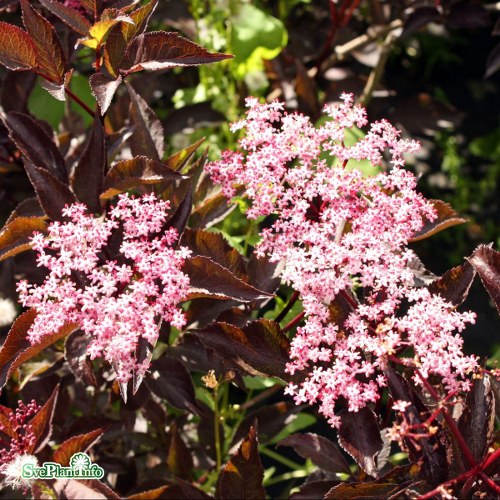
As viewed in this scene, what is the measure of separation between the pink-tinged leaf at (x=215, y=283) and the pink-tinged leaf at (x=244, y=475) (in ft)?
0.83

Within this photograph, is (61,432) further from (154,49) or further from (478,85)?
(478,85)

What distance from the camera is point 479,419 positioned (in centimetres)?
106

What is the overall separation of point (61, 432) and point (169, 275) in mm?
565

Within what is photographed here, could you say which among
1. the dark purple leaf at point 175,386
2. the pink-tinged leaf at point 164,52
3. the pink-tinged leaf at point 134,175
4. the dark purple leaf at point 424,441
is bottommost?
the dark purple leaf at point 175,386

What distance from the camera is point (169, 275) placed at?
1008 millimetres

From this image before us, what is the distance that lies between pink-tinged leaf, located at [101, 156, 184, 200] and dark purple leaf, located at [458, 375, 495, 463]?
1.79ft

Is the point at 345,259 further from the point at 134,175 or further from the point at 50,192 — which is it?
the point at 50,192

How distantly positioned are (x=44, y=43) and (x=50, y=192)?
24 cm

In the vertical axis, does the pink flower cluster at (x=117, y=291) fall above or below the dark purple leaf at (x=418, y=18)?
below

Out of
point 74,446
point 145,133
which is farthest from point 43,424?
point 145,133

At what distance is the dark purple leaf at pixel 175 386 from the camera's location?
1.28 m

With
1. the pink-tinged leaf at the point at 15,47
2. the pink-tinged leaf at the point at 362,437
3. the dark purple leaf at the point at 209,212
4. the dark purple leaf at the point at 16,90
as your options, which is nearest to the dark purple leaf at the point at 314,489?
the pink-tinged leaf at the point at 362,437

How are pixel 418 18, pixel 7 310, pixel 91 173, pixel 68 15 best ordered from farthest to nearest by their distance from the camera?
pixel 418 18 < pixel 7 310 < pixel 91 173 < pixel 68 15

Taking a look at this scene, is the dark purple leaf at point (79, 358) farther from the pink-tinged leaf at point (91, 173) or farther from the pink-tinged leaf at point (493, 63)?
the pink-tinged leaf at point (493, 63)
